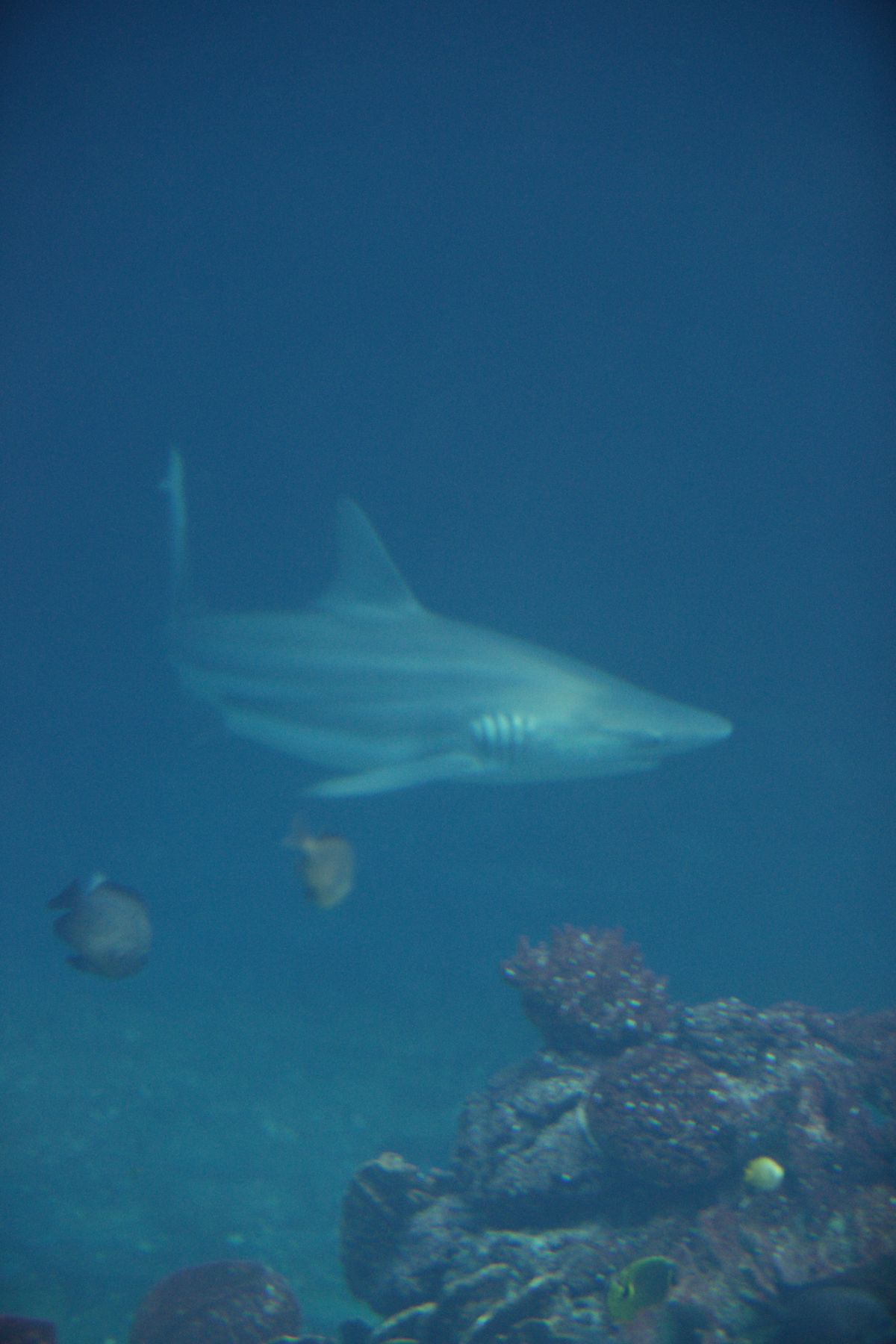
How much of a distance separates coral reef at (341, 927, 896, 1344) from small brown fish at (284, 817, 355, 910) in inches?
92.2

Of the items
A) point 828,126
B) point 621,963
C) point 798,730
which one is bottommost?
point 621,963

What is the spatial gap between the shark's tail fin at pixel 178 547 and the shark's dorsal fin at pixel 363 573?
8.21ft

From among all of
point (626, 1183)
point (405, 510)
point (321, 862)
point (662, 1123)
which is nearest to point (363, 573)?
point (321, 862)

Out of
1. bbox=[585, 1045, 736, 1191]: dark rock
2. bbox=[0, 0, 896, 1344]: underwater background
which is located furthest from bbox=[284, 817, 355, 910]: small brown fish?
bbox=[585, 1045, 736, 1191]: dark rock

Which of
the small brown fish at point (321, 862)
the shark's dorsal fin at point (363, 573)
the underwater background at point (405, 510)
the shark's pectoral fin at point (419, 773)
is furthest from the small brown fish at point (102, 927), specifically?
the shark's dorsal fin at point (363, 573)

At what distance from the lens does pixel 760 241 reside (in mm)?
12266

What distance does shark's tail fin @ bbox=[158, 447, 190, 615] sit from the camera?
34.7 feet

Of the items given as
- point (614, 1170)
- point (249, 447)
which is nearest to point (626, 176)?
point (249, 447)

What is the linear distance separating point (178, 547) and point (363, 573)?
10.2 feet

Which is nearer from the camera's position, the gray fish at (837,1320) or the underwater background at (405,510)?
the gray fish at (837,1320)

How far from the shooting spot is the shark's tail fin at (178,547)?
10.6m

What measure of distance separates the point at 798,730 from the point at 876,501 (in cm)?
679

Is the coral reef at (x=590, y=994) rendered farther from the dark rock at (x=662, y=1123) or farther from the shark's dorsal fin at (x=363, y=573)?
the shark's dorsal fin at (x=363, y=573)

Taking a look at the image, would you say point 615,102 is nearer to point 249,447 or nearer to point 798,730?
point 249,447
